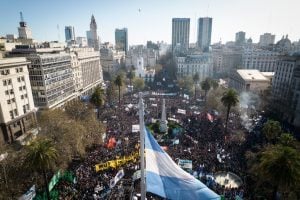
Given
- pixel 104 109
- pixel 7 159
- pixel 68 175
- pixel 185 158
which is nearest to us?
pixel 7 159

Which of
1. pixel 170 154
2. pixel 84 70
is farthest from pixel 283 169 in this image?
pixel 84 70

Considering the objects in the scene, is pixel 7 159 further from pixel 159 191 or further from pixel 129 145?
pixel 159 191

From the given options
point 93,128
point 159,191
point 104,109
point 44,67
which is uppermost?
point 44,67

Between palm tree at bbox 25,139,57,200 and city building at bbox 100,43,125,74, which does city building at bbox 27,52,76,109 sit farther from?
city building at bbox 100,43,125,74

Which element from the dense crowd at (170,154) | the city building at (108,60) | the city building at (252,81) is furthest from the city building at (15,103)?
the city building at (108,60)

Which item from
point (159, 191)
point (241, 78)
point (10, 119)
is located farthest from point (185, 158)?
point (241, 78)

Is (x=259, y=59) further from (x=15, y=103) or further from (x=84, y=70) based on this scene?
(x=15, y=103)
